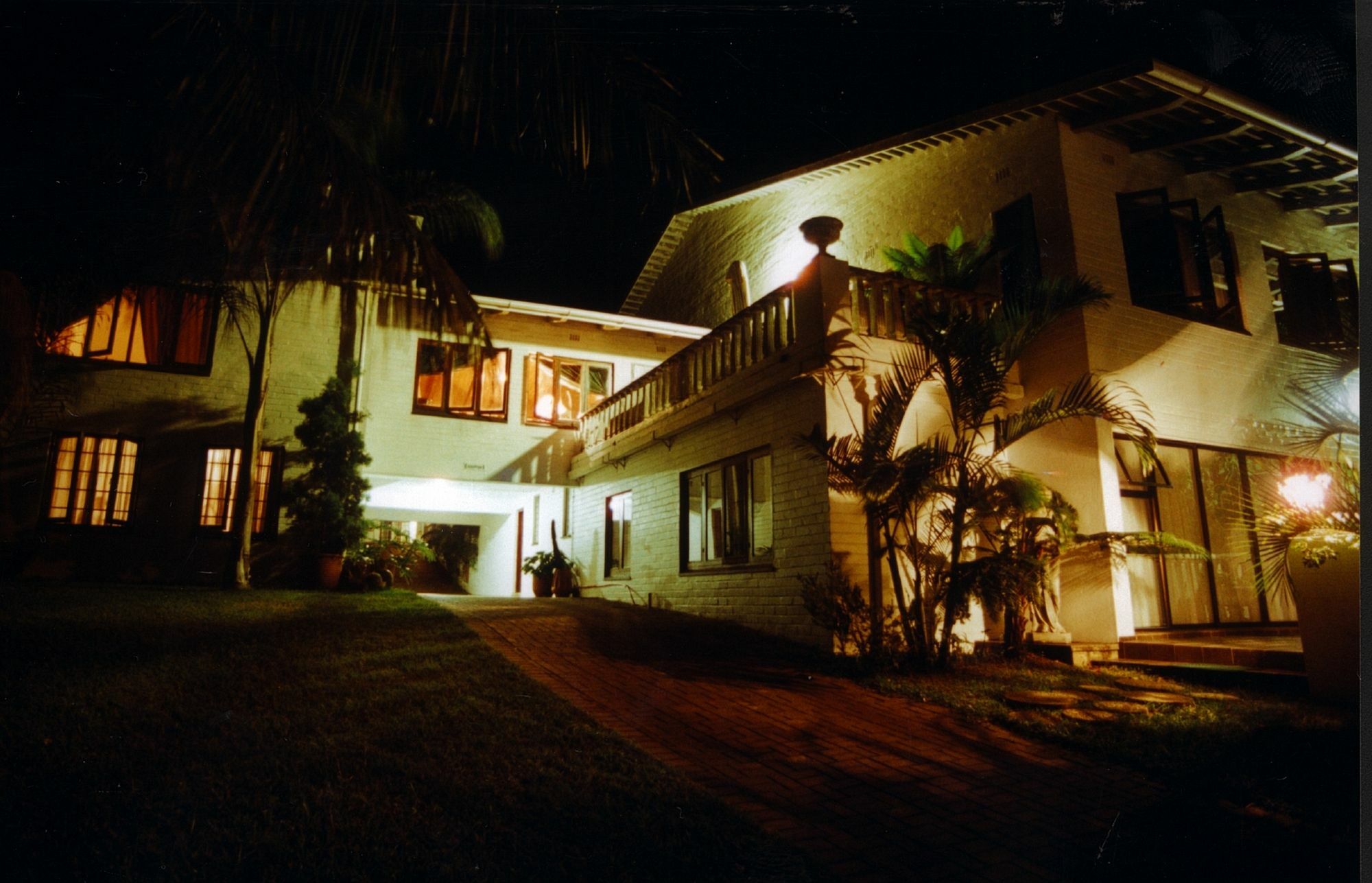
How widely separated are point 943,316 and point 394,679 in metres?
5.84

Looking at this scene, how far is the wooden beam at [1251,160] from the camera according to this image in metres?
10.5

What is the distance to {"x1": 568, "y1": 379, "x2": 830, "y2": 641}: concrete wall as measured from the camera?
8594mm

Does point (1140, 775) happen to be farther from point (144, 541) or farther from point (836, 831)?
point (144, 541)

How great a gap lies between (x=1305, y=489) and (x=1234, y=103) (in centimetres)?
558

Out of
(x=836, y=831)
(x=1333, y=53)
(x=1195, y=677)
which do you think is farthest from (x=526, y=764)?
(x=1195, y=677)

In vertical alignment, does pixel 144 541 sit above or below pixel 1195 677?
above

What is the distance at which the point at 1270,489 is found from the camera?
Result: 10.2 metres

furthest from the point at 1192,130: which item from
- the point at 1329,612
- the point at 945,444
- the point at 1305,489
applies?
the point at 1329,612

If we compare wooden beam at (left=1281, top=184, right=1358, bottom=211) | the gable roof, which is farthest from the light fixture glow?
wooden beam at (left=1281, top=184, right=1358, bottom=211)

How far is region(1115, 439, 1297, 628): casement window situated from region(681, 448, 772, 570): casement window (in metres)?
4.32

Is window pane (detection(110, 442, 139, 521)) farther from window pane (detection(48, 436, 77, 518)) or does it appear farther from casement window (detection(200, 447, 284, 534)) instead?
casement window (detection(200, 447, 284, 534))

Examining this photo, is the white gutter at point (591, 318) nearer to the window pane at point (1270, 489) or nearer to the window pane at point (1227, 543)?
the window pane at point (1227, 543)

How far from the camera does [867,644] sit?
7.52m

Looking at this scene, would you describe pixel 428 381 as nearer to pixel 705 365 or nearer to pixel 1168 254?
pixel 705 365
